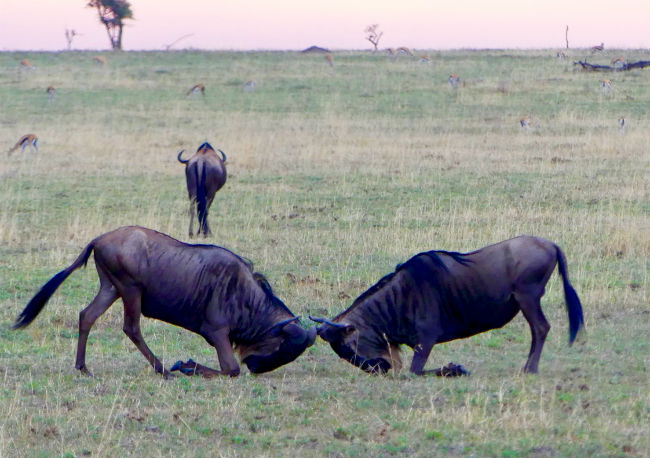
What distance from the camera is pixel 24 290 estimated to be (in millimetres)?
7812

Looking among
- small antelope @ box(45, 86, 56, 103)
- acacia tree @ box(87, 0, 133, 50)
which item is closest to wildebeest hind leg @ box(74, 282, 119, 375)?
small antelope @ box(45, 86, 56, 103)

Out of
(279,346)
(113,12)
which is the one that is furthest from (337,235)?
(113,12)

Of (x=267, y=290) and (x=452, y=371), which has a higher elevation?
(x=267, y=290)

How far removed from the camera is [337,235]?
9.95 m

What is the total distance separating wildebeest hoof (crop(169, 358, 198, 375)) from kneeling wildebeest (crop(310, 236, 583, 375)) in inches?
30.2

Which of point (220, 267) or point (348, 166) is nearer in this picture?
point (220, 267)

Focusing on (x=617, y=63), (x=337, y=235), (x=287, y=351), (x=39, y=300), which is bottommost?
(x=337, y=235)

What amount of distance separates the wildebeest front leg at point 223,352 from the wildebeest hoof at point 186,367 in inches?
3.0

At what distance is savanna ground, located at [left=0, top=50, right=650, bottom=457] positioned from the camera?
14.4 ft

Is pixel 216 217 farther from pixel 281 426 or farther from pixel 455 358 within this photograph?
pixel 281 426

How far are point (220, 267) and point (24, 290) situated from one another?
274cm

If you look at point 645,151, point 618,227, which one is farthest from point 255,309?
point 645,151

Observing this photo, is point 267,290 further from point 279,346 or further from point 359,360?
point 359,360

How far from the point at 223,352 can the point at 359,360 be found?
31.5 inches
